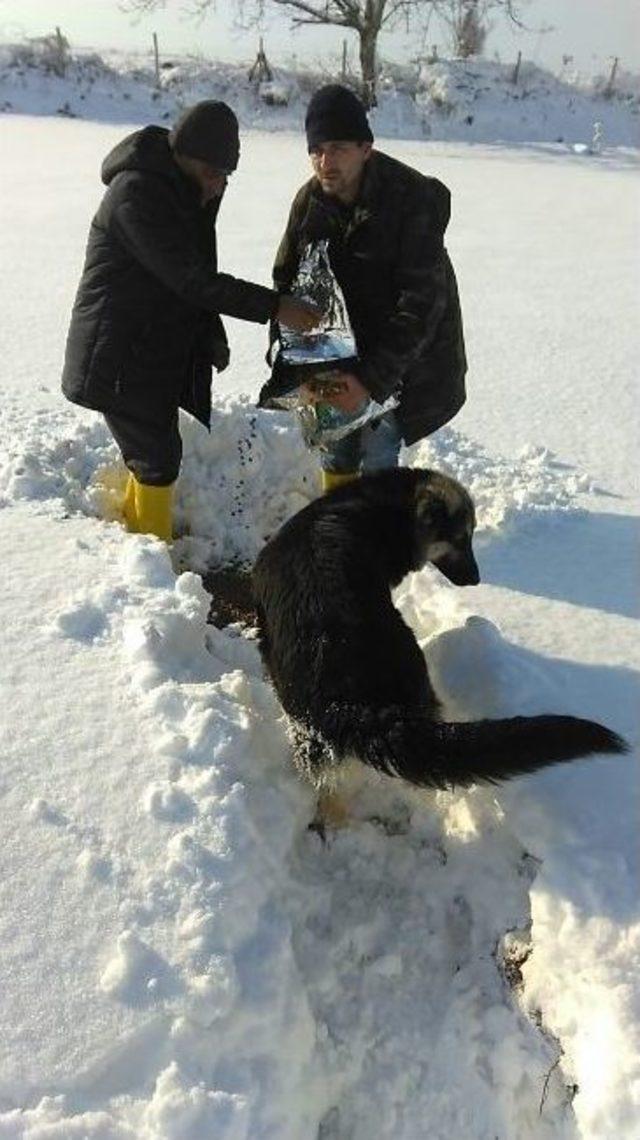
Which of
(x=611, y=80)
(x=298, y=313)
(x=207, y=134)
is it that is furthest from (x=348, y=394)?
(x=611, y=80)

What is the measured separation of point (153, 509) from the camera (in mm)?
3275

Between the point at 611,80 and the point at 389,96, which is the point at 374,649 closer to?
the point at 389,96

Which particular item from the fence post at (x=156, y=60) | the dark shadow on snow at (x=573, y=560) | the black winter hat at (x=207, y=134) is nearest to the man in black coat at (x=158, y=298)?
the black winter hat at (x=207, y=134)

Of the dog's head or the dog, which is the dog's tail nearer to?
the dog

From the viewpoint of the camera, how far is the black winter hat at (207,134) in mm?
2539

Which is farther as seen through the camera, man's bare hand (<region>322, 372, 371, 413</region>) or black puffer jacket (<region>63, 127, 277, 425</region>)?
man's bare hand (<region>322, 372, 371, 413</region>)

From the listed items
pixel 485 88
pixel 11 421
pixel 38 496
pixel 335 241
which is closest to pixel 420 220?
pixel 335 241

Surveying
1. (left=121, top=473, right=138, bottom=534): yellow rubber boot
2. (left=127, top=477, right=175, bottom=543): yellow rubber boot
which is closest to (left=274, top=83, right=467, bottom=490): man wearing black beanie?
(left=127, top=477, right=175, bottom=543): yellow rubber boot

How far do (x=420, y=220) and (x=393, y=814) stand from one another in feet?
5.98

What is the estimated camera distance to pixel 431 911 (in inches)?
90.7

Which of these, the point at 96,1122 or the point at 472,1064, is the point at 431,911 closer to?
the point at 472,1064

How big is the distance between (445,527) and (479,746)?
3.22ft

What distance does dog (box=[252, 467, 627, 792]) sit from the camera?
6.17 feet

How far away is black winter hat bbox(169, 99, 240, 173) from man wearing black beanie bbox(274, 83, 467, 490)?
0.25 m
